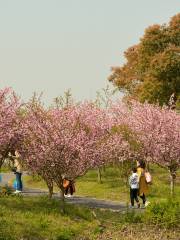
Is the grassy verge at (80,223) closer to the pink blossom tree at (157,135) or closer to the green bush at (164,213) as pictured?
the green bush at (164,213)

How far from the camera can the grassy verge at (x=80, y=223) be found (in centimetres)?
1819

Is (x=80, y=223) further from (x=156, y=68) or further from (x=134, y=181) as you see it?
(x=156, y=68)

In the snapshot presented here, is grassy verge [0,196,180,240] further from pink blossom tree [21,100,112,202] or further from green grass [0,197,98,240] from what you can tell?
pink blossom tree [21,100,112,202]

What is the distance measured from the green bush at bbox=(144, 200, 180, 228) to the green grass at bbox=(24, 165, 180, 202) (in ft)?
19.5

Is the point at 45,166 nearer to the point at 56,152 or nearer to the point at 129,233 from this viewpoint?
the point at 56,152

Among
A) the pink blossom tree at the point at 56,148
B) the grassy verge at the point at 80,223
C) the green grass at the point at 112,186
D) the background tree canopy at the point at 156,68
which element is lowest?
the grassy verge at the point at 80,223

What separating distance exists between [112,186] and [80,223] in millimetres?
14303

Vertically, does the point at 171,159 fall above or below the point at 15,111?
below

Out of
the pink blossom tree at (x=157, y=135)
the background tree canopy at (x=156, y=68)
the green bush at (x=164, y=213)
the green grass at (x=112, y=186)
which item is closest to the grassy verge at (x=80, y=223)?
the green bush at (x=164, y=213)

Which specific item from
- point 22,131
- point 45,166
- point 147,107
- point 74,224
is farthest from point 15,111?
point 147,107

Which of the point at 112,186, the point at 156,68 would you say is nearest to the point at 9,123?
the point at 112,186

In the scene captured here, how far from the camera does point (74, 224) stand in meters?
20.0

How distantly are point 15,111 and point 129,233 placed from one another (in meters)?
8.11

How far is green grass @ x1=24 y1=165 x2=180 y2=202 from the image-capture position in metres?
30.5
